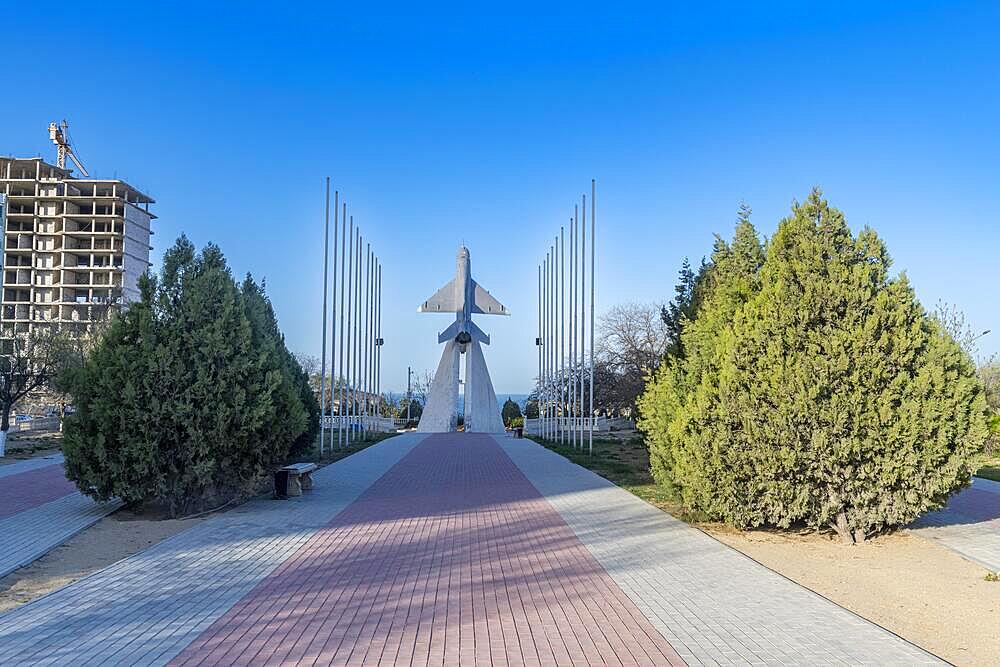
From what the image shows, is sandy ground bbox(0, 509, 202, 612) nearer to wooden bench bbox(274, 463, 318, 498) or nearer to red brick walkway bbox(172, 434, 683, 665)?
red brick walkway bbox(172, 434, 683, 665)

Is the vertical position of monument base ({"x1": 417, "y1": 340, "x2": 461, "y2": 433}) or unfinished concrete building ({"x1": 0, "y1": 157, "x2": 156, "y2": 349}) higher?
unfinished concrete building ({"x1": 0, "y1": 157, "x2": 156, "y2": 349})

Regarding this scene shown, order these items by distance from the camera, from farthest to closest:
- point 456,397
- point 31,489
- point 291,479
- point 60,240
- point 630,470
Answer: point 60,240 → point 456,397 → point 630,470 → point 31,489 → point 291,479

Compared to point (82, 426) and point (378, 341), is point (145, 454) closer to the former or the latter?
point (82, 426)

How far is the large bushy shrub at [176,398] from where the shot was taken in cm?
1104

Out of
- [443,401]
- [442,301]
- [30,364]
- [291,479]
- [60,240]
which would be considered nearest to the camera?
[291,479]

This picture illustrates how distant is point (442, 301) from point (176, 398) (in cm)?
4101

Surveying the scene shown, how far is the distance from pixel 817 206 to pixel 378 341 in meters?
35.2

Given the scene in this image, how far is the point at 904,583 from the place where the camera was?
7.91 meters

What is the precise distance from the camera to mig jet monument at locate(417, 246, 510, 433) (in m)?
47.8

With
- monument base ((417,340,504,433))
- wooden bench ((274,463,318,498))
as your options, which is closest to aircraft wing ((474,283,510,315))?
monument base ((417,340,504,433))

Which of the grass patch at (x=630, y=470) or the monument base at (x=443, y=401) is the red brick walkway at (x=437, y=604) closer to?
the grass patch at (x=630, y=470)

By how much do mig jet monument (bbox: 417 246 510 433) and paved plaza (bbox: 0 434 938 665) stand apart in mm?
35839

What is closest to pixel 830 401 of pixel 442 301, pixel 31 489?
pixel 31 489

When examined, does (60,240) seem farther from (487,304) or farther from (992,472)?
(992,472)
